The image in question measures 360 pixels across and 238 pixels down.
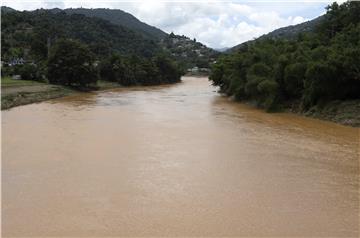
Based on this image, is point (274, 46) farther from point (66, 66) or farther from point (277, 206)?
point (277, 206)

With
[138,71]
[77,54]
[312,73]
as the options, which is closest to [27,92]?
[77,54]

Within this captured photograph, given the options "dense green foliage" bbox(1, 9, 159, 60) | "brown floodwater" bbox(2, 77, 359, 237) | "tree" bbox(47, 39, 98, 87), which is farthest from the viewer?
"dense green foliage" bbox(1, 9, 159, 60)

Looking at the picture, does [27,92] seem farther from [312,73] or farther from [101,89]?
[312,73]

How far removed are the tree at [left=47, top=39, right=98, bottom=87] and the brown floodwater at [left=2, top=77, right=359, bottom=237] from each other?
2454cm

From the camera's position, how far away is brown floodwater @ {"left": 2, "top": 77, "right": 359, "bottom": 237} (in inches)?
370

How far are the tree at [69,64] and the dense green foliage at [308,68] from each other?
50.5 feet

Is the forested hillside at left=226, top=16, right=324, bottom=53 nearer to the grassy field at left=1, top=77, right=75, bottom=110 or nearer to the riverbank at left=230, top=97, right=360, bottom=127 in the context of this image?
the riverbank at left=230, top=97, right=360, bottom=127

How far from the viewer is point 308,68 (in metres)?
25.5

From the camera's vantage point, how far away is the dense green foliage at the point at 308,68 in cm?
2438

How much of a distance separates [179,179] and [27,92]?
2792 cm

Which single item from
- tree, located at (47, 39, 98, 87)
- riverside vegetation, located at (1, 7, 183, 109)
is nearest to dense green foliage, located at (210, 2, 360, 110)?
tree, located at (47, 39, 98, 87)

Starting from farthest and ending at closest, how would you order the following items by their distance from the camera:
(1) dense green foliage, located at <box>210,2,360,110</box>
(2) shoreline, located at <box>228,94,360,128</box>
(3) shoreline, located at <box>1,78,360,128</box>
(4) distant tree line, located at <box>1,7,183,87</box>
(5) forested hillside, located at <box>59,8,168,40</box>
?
(5) forested hillside, located at <box>59,8,168,40</box> → (4) distant tree line, located at <box>1,7,183,87</box> → (1) dense green foliage, located at <box>210,2,360,110</box> → (3) shoreline, located at <box>1,78,360,128</box> → (2) shoreline, located at <box>228,94,360,128</box>

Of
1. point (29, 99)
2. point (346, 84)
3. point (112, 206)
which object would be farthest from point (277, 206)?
point (29, 99)

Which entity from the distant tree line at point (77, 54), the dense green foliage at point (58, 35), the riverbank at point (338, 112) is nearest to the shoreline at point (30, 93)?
the distant tree line at point (77, 54)
